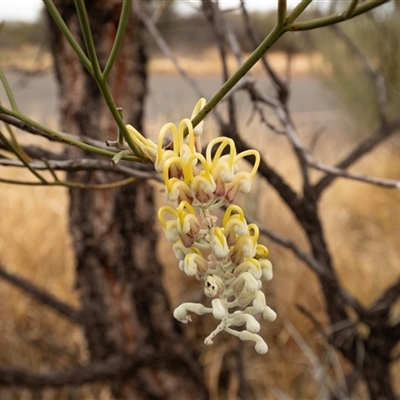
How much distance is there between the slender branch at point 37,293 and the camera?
2.43 ft

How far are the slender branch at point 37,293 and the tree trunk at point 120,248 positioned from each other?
3 cm

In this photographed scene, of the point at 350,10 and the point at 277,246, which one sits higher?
the point at 350,10

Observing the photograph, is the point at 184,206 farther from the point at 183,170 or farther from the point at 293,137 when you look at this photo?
the point at 293,137

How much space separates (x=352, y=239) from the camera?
177 centimetres

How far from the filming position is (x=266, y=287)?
1377 mm

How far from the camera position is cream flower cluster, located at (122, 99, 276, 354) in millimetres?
185

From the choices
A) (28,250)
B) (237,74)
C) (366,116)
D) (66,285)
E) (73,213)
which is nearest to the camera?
(237,74)

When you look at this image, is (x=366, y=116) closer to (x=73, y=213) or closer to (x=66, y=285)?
(x=66, y=285)

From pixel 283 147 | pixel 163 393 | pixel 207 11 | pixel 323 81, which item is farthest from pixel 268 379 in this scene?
pixel 323 81

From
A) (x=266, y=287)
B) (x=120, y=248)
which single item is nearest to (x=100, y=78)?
(x=120, y=248)

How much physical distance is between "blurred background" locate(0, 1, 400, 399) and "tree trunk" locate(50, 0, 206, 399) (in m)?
0.09

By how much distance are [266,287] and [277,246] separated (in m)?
0.16

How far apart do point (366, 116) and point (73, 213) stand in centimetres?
181

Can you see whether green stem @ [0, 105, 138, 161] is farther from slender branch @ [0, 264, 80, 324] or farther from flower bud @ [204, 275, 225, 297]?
slender branch @ [0, 264, 80, 324]
